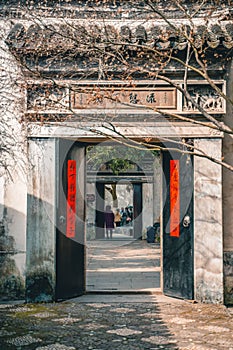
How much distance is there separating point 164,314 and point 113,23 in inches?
167

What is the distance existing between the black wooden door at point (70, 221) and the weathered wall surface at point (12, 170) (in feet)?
1.75

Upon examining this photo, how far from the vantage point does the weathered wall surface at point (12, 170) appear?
7725 millimetres

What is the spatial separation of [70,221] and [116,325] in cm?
212

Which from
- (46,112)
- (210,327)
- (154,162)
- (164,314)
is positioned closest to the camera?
(210,327)

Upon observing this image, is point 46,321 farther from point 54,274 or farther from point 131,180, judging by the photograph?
point 131,180

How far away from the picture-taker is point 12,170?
779 cm

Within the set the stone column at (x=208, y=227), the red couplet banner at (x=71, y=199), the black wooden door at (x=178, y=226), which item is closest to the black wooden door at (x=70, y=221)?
the red couplet banner at (x=71, y=199)

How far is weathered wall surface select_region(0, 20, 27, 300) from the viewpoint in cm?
772

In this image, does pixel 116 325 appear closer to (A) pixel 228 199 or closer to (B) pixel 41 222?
(B) pixel 41 222

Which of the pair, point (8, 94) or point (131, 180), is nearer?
point (8, 94)

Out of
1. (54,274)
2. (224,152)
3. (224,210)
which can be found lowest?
(54,274)

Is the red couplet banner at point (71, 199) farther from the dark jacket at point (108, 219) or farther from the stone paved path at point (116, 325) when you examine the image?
the dark jacket at point (108, 219)

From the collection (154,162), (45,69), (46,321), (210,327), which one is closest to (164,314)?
(210,327)

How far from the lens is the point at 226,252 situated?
25.5 ft
